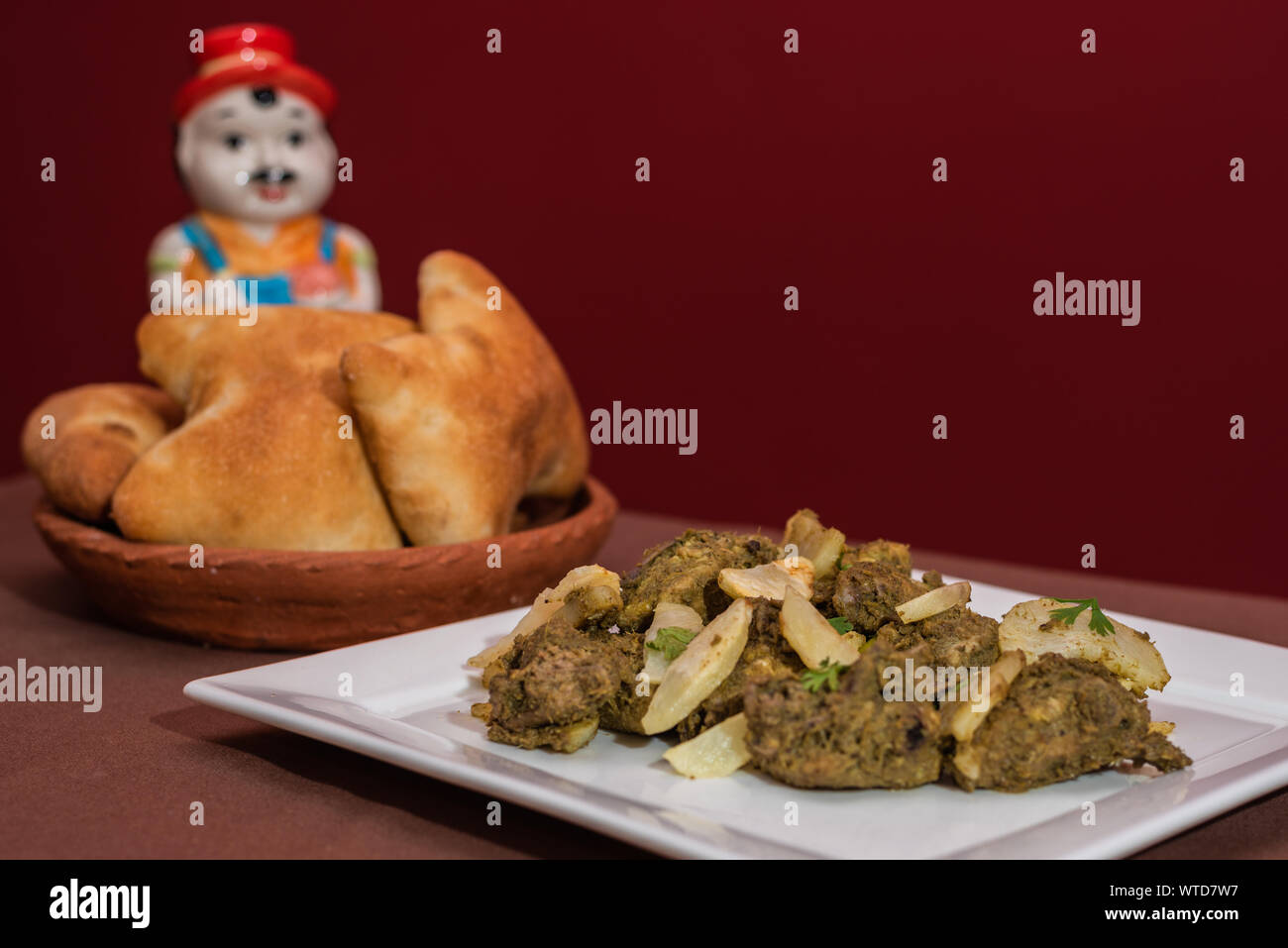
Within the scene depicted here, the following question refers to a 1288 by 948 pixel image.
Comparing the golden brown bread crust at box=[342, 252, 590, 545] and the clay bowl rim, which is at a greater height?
the golden brown bread crust at box=[342, 252, 590, 545]

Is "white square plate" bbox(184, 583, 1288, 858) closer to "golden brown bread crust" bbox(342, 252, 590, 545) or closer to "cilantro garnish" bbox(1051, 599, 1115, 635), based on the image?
"cilantro garnish" bbox(1051, 599, 1115, 635)

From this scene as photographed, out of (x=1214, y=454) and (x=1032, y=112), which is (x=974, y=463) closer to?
(x=1214, y=454)

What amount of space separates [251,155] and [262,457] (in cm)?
68

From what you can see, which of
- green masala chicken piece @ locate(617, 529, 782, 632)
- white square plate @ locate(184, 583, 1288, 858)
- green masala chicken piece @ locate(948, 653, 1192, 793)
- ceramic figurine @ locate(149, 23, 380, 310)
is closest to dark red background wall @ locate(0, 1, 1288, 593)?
ceramic figurine @ locate(149, 23, 380, 310)

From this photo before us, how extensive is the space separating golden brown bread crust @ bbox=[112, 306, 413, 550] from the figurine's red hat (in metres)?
0.52

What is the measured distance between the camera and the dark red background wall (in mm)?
2291

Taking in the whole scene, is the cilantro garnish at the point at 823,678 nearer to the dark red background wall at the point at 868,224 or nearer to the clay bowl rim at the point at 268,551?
the clay bowl rim at the point at 268,551

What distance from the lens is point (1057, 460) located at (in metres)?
2.51

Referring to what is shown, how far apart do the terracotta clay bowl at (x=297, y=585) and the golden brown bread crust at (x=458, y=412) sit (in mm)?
63

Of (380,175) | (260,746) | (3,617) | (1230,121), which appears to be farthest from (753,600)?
(380,175)

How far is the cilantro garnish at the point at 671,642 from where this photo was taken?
95 centimetres

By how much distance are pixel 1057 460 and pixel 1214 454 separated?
10.9 inches

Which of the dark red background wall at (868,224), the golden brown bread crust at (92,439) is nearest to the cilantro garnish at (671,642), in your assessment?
the golden brown bread crust at (92,439)

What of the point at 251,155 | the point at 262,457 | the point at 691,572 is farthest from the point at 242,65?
the point at 691,572
